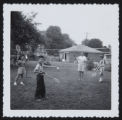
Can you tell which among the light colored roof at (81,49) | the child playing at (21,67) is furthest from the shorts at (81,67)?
the child playing at (21,67)

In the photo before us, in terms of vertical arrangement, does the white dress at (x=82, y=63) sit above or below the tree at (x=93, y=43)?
below

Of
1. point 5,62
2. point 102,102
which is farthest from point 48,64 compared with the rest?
point 102,102

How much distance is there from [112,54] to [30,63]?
7.74 feet

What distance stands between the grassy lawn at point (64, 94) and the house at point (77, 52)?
0.35 metres

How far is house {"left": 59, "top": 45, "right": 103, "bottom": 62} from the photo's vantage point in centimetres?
1048

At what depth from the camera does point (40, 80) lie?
1040 centimetres

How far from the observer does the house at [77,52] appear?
10484 millimetres

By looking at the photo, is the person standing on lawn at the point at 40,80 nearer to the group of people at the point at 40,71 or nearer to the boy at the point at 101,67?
the group of people at the point at 40,71

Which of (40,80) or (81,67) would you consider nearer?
(40,80)

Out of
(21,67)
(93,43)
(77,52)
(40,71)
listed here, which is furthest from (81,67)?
(21,67)

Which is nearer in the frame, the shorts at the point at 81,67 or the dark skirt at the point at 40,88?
the dark skirt at the point at 40,88

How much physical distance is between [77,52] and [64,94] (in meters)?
1.27

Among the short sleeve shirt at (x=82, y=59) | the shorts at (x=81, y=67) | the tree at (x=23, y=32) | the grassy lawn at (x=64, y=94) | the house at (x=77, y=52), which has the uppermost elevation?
the tree at (x=23, y=32)

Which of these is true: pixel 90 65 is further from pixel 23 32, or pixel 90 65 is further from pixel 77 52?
pixel 23 32
